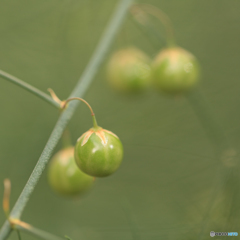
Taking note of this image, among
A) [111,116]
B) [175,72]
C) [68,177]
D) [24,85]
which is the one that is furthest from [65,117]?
[111,116]

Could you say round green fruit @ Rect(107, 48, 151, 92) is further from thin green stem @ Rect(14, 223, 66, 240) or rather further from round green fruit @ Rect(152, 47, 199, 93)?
thin green stem @ Rect(14, 223, 66, 240)

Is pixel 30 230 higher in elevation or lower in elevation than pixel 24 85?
lower

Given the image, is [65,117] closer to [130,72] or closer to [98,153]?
[98,153]

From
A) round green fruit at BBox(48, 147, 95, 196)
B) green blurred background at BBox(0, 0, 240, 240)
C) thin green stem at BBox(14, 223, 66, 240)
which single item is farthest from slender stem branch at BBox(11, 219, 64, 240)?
green blurred background at BBox(0, 0, 240, 240)

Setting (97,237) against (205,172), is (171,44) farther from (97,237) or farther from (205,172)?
(97,237)

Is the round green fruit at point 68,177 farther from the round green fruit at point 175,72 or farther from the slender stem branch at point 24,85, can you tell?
the round green fruit at point 175,72

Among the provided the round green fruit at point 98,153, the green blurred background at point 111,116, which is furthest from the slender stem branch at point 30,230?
the green blurred background at point 111,116
